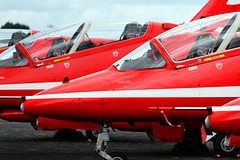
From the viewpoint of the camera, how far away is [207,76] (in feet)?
28.0

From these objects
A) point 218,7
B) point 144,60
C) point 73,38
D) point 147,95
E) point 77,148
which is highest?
Result: point 218,7

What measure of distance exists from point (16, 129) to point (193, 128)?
9.26 metres

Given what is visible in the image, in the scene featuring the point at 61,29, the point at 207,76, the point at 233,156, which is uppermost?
the point at 61,29

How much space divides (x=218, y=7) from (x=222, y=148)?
3.77 m

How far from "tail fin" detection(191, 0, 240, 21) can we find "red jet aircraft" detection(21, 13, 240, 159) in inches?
155

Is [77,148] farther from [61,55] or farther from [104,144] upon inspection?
[104,144]

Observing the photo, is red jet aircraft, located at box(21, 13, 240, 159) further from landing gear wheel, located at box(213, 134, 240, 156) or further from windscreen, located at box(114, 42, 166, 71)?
landing gear wheel, located at box(213, 134, 240, 156)

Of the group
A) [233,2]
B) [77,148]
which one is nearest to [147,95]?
[77,148]

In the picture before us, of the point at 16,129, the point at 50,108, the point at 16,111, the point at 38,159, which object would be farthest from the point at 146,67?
the point at 16,129

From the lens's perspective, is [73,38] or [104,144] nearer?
[104,144]

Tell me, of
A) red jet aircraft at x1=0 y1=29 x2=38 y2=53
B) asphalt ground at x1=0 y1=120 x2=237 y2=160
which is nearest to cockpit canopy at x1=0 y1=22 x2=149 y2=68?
asphalt ground at x1=0 y1=120 x2=237 y2=160

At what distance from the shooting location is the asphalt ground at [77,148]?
11.3 meters

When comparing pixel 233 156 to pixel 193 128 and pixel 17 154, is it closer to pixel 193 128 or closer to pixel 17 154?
pixel 193 128

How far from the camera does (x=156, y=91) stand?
338 inches
